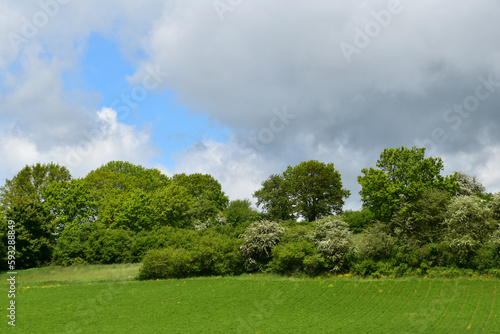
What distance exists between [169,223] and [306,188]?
20.5 meters

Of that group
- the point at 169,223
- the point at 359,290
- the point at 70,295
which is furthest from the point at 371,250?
the point at 169,223

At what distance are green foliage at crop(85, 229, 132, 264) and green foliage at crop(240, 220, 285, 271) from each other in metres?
18.6

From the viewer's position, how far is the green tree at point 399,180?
4050 centimetres

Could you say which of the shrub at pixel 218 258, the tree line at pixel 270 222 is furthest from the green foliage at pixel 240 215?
the shrub at pixel 218 258

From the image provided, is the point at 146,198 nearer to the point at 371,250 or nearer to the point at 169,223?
the point at 169,223

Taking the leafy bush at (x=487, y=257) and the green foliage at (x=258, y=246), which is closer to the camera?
the leafy bush at (x=487, y=257)

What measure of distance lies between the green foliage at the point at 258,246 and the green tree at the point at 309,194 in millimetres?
24126

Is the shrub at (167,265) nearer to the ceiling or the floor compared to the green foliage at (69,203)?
nearer to the floor

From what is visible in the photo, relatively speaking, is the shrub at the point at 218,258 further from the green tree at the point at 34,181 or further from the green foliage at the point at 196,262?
the green tree at the point at 34,181

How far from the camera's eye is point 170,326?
803 inches

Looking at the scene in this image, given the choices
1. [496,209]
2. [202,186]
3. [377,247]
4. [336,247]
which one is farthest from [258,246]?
[202,186]

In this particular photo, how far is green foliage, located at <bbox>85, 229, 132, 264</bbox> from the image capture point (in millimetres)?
48531

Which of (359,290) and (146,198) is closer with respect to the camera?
(359,290)

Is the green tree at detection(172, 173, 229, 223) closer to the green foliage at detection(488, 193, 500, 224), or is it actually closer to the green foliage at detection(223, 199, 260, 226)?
the green foliage at detection(223, 199, 260, 226)
